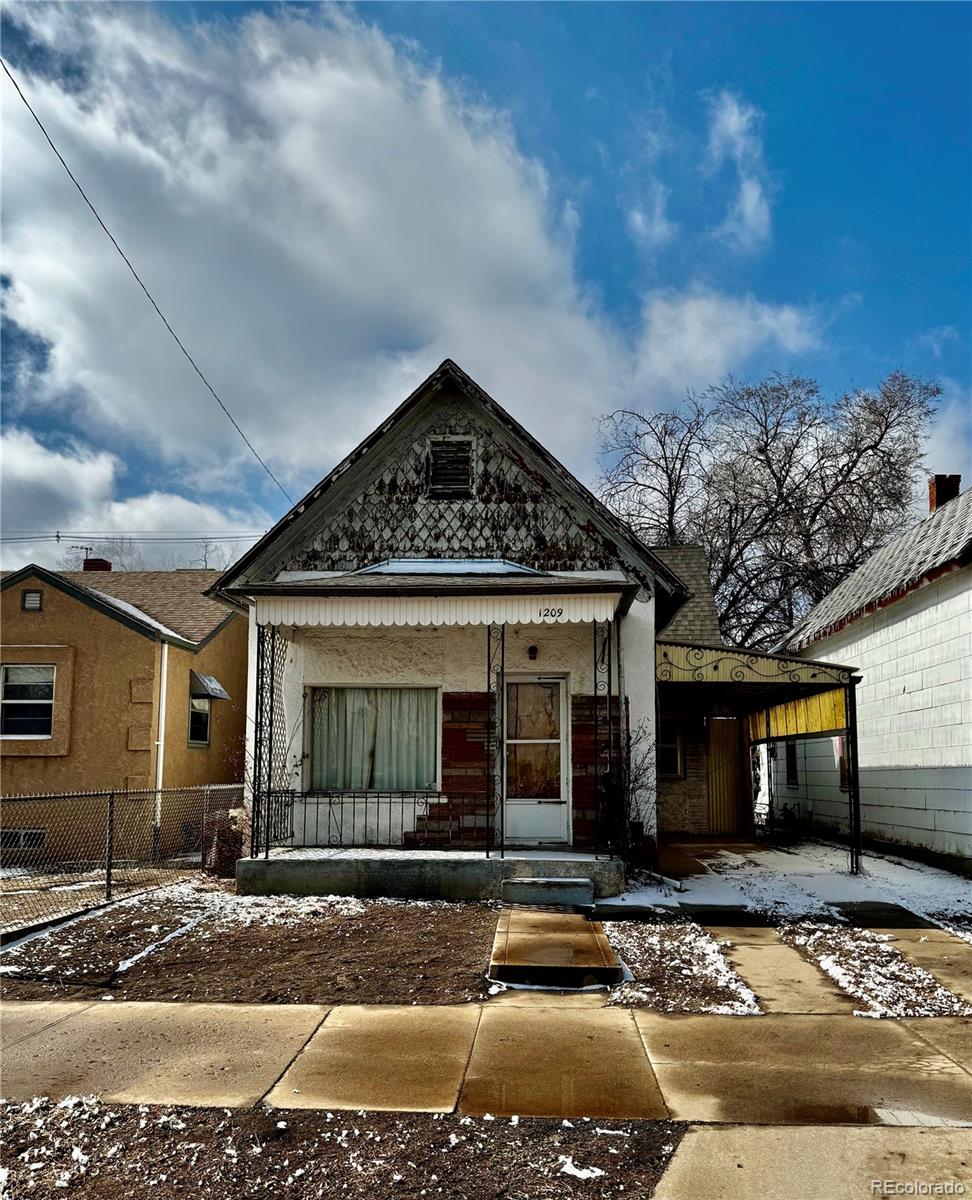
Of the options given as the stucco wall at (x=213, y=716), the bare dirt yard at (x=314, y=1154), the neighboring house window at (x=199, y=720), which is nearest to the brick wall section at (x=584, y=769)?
the bare dirt yard at (x=314, y=1154)

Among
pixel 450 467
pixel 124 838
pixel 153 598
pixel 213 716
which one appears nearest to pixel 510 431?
pixel 450 467

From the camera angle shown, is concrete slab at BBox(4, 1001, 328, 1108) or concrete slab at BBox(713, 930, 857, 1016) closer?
concrete slab at BBox(4, 1001, 328, 1108)

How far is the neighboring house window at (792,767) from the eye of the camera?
20906 mm

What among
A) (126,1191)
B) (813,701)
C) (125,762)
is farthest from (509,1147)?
(125,762)

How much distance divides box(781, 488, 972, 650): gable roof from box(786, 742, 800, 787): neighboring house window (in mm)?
2612

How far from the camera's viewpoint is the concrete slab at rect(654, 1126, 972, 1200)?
13.1 ft

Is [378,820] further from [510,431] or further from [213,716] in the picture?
[213,716]

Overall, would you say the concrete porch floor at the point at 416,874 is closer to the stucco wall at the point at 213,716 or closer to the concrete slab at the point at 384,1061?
the concrete slab at the point at 384,1061

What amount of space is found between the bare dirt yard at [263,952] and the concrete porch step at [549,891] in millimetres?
314

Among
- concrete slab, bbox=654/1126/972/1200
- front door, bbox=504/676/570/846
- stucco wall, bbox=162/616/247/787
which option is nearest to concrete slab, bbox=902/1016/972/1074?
concrete slab, bbox=654/1126/972/1200

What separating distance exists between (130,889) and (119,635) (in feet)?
23.2

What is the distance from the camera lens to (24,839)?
16.2 meters

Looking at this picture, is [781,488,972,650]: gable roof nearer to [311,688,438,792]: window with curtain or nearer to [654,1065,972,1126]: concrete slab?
[311,688,438,792]: window with curtain

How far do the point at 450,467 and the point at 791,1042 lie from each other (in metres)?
8.73
